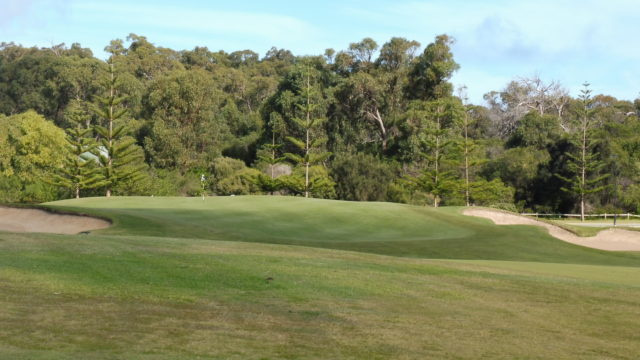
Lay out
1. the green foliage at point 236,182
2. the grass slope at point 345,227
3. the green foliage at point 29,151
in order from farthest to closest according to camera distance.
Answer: the green foliage at point 29,151
the green foliage at point 236,182
the grass slope at point 345,227

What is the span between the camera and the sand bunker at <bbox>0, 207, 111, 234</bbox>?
905 inches

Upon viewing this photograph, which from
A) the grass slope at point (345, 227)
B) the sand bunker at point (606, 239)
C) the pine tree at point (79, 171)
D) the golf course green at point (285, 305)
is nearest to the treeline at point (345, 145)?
the pine tree at point (79, 171)

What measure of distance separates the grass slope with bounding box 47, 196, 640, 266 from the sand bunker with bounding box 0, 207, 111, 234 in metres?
0.58

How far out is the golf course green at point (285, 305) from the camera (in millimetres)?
7062

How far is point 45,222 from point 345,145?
4882cm

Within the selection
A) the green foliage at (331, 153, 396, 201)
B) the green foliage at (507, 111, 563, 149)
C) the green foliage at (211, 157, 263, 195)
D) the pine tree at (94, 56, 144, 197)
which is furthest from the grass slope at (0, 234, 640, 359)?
the green foliage at (507, 111, 563, 149)

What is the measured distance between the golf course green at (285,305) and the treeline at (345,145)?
4311 cm

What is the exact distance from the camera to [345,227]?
26359 millimetres

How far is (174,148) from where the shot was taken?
69.4 m

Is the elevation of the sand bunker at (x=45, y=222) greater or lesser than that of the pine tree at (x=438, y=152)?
lesser

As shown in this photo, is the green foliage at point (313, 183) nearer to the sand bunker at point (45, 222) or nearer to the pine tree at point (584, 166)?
the pine tree at point (584, 166)

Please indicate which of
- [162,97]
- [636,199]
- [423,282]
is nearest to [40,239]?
[423,282]

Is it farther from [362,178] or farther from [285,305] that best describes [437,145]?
[285,305]

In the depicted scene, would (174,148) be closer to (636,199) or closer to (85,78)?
(85,78)
